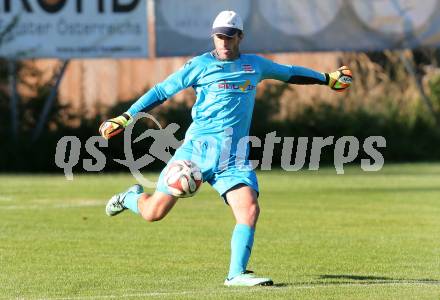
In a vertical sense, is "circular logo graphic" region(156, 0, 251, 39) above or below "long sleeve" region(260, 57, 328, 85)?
above

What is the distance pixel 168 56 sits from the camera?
25.8 m

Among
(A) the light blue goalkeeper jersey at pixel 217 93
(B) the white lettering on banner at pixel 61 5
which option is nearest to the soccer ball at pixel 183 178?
(A) the light blue goalkeeper jersey at pixel 217 93

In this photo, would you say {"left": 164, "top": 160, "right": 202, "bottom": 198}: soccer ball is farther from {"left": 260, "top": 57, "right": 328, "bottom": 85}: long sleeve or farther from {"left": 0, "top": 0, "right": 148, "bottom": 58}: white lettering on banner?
{"left": 0, "top": 0, "right": 148, "bottom": 58}: white lettering on banner

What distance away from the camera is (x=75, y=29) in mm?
25484

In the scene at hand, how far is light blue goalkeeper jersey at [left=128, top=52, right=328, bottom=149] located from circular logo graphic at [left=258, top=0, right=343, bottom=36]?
16.4m

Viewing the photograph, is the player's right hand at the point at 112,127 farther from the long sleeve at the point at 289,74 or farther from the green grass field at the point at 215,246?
the long sleeve at the point at 289,74

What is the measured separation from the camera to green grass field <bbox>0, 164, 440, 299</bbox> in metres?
8.77

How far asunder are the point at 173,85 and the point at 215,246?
9.25ft

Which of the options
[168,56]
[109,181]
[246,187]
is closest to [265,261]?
[246,187]

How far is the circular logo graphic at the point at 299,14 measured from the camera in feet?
84.7

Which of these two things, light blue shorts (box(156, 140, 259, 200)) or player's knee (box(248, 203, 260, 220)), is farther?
light blue shorts (box(156, 140, 259, 200))

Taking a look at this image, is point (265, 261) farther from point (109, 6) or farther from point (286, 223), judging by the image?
point (109, 6)

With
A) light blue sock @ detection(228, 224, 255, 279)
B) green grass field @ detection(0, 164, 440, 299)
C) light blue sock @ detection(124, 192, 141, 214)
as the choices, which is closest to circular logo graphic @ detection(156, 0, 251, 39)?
green grass field @ detection(0, 164, 440, 299)

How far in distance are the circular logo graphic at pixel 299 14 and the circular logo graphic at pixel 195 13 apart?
0.56m
